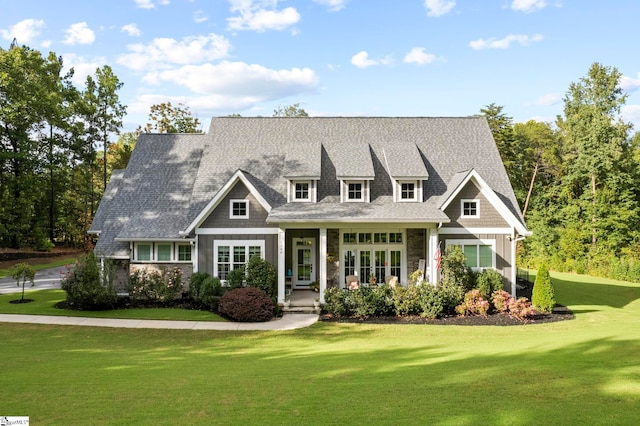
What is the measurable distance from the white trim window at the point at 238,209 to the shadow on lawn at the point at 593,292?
629 inches

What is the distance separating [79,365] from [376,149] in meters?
17.9

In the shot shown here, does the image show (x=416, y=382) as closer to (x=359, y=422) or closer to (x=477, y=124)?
(x=359, y=422)

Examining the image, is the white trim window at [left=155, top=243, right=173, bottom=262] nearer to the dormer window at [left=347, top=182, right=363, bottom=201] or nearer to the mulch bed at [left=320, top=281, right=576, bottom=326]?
the mulch bed at [left=320, top=281, right=576, bottom=326]

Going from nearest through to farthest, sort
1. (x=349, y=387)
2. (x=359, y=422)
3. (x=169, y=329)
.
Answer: (x=359, y=422) → (x=349, y=387) → (x=169, y=329)

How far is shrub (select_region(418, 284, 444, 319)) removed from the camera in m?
18.6

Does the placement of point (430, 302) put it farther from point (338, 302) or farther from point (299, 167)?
point (299, 167)

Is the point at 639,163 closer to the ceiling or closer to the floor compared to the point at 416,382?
closer to the ceiling

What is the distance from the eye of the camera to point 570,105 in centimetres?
4188

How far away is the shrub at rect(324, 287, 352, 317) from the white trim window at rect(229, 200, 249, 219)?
5.48m

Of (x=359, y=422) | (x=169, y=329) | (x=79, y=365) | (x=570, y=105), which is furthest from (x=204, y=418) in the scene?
(x=570, y=105)

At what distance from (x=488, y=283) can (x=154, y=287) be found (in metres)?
15.3

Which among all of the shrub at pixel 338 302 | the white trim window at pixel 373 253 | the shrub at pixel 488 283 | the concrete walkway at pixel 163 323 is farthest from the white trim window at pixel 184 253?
the shrub at pixel 488 283

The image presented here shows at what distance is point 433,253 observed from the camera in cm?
2020

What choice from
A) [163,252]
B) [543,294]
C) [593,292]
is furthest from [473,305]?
[163,252]
